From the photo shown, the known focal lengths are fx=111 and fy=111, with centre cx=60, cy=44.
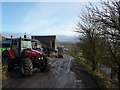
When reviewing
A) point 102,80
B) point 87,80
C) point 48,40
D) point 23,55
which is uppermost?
point 48,40

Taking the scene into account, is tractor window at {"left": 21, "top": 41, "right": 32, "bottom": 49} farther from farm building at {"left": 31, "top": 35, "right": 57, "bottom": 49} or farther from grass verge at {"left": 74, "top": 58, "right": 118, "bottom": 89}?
farm building at {"left": 31, "top": 35, "right": 57, "bottom": 49}

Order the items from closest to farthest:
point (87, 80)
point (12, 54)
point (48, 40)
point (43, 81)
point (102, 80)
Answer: point (43, 81) → point (87, 80) → point (102, 80) → point (12, 54) → point (48, 40)

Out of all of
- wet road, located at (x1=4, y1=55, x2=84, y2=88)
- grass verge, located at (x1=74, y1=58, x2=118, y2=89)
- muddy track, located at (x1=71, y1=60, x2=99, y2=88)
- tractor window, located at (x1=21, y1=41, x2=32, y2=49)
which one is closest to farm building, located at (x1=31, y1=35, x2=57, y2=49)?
tractor window, located at (x1=21, y1=41, x2=32, y2=49)

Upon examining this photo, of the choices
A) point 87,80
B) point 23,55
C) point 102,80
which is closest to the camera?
point 87,80

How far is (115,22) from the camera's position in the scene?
6148 mm

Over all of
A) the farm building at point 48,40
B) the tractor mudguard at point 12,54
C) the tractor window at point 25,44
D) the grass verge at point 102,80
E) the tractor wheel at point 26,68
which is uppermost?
the farm building at point 48,40

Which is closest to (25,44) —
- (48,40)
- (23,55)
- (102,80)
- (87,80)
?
(23,55)

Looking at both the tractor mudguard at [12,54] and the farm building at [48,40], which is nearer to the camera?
the tractor mudguard at [12,54]

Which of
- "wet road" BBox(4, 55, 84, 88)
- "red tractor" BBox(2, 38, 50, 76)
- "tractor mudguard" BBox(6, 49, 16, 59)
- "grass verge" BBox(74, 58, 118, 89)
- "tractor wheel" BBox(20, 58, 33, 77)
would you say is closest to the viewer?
"wet road" BBox(4, 55, 84, 88)

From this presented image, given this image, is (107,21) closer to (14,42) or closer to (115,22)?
(115,22)

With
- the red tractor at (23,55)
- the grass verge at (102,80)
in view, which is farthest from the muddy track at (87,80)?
the red tractor at (23,55)

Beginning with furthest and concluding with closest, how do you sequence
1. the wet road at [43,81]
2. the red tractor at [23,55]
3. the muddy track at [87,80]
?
the red tractor at [23,55], the muddy track at [87,80], the wet road at [43,81]

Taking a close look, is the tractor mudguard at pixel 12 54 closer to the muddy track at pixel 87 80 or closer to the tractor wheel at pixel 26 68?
the tractor wheel at pixel 26 68

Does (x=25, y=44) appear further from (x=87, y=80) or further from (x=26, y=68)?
(x=87, y=80)
